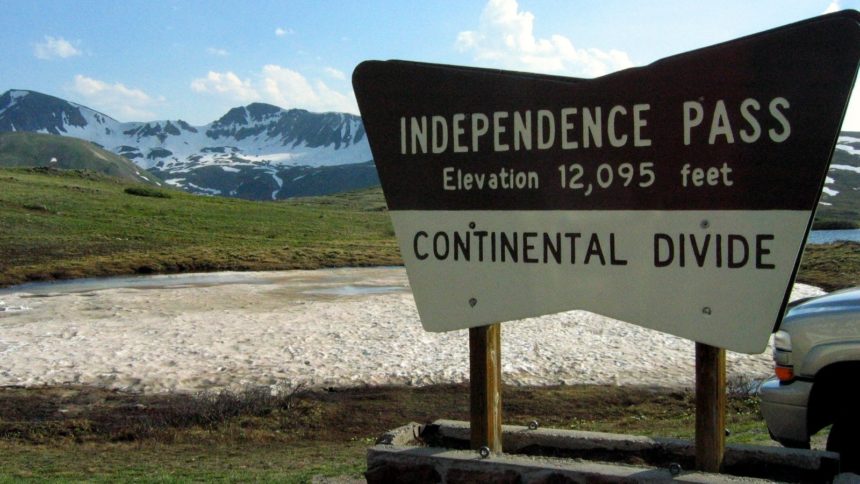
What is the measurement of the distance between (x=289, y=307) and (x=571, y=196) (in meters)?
20.1

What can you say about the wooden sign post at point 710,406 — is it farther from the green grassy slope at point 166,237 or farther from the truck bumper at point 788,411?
the green grassy slope at point 166,237

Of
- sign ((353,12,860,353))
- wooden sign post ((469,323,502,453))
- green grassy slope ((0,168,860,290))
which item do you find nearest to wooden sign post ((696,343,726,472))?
sign ((353,12,860,353))

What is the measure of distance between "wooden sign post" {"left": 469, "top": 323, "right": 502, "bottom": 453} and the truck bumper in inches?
95.7

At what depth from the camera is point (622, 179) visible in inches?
184

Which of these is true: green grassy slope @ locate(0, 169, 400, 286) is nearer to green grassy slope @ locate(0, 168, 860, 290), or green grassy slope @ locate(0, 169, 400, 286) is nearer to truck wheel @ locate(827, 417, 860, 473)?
green grassy slope @ locate(0, 168, 860, 290)

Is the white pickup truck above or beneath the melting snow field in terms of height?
above

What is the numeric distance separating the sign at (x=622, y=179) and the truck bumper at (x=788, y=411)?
7.06ft

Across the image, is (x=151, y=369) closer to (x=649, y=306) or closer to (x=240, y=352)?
(x=240, y=352)

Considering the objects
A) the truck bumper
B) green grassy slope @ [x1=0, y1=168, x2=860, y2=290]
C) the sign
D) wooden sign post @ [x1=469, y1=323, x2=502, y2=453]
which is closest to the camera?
the sign

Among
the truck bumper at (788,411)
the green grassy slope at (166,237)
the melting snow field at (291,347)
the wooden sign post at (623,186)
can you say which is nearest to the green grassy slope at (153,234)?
the green grassy slope at (166,237)

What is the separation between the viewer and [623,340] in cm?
1816

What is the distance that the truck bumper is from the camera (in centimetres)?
614

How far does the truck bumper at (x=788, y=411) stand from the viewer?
6.14 metres

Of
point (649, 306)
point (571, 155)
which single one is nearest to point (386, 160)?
point (571, 155)
